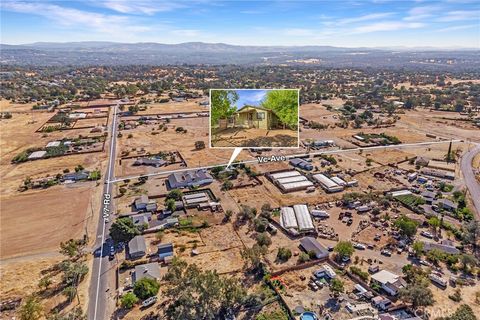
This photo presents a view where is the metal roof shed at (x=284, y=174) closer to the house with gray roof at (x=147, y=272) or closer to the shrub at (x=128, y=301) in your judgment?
the house with gray roof at (x=147, y=272)

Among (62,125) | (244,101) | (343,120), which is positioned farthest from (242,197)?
(62,125)

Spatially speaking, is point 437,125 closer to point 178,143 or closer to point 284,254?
point 178,143

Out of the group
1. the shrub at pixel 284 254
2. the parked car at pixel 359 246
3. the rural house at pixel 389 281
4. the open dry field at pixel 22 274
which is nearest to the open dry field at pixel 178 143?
the open dry field at pixel 22 274

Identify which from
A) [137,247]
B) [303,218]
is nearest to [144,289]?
[137,247]

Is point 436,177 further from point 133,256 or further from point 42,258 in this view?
point 42,258

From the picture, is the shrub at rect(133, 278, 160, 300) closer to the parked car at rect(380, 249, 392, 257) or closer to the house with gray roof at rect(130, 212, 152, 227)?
the house with gray roof at rect(130, 212, 152, 227)
